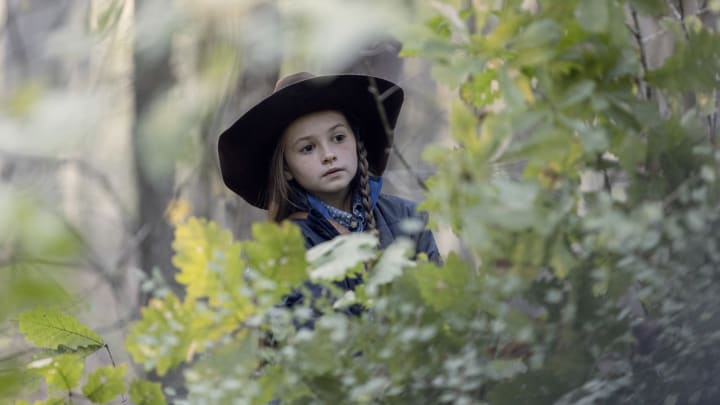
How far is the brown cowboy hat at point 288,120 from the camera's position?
2889 mm

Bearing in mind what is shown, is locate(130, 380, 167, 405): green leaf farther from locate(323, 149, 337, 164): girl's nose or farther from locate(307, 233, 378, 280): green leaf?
locate(323, 149, 337, 164): girl's nose

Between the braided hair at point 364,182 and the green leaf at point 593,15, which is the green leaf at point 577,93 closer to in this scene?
the green leaf at point 593,15

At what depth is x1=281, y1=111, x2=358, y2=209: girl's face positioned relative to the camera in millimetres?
2824

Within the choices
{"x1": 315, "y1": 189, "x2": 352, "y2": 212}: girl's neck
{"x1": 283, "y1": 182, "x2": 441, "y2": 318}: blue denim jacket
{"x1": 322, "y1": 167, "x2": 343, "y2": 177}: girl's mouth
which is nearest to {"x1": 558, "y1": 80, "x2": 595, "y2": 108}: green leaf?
{"x1": 283, "y1": 182, "x2": 441, "y2": 318}: blue denim jacket

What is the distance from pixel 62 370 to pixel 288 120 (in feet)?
4.92

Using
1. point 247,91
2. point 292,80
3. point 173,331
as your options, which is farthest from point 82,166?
point 173,331

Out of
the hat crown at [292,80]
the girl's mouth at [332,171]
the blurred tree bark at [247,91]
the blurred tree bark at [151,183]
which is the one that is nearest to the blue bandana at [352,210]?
the girl's mouth at [332,171]

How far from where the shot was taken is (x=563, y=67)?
4.49ft

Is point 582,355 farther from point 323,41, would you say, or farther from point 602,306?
point 323,41

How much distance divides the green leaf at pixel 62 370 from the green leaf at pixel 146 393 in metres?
0.15

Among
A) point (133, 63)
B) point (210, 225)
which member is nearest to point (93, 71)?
point (133, 63)

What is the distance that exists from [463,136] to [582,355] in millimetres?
331

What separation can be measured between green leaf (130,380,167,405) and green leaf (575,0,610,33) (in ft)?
2.55

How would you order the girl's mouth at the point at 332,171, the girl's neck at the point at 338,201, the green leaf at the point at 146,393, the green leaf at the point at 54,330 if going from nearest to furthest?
1. the green leaf at the point at 146,393
2. the green leaf at the point at 54,330
3. the girl's mouth at the point at 332,171
4. the girl's neck at the point at 338,201
